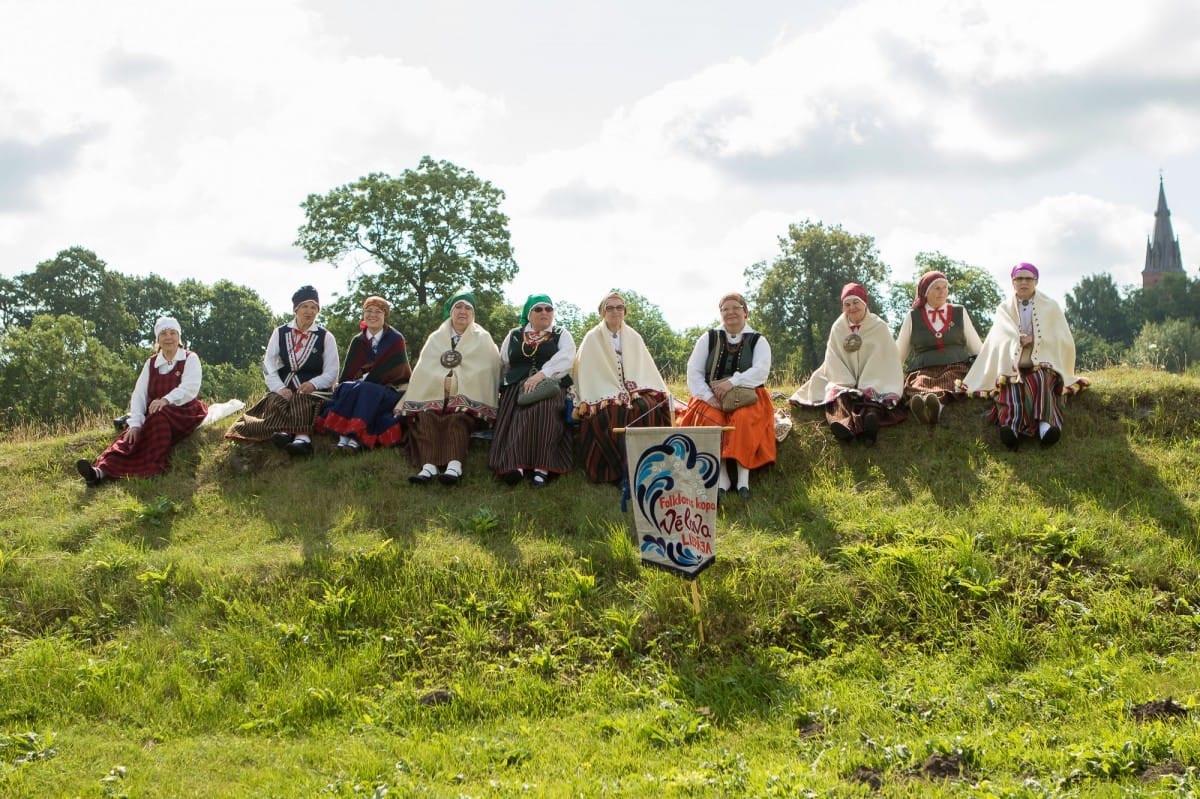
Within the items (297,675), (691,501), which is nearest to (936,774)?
(691,501)

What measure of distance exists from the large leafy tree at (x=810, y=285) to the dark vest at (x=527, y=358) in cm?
2334

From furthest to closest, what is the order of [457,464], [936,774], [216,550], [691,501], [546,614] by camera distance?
[457,464], [216,550], [546,614], [691,501], [936,774]

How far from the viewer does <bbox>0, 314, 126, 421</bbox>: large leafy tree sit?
31250 millimetres

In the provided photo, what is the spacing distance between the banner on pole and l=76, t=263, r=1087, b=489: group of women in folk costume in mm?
1817

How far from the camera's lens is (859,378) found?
863cm

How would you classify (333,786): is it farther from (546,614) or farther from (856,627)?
(856,627)

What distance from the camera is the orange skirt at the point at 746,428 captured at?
776 cm

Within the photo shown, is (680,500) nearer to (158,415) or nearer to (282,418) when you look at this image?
(282,418)

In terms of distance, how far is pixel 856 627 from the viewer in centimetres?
605

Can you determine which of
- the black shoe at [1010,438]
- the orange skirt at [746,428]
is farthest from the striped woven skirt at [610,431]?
the black shoe at [1010,438]

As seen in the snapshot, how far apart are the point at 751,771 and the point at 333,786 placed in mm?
1943

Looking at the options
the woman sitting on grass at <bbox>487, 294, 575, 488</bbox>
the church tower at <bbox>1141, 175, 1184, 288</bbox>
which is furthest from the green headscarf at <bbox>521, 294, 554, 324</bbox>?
the church tower at <bbox>1141, 175, 1184, 288</bbox>

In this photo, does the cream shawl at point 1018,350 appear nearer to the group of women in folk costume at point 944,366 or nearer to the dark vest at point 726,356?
the group of women in folk costume at point 944,366

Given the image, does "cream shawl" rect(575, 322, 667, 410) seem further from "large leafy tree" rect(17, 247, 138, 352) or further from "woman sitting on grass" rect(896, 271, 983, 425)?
"large leafy tree" rect(17, 247, 138, 352)
